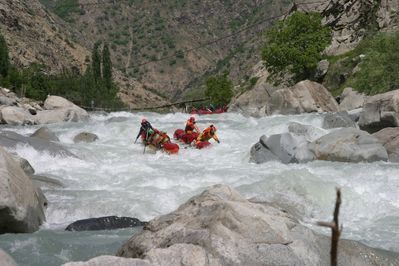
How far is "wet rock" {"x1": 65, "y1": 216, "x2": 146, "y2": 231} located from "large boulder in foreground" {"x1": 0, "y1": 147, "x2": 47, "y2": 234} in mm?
547

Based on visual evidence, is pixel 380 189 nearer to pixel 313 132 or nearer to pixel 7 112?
pixel 313 132

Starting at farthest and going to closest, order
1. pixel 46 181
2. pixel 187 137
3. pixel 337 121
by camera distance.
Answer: pixel 337 121 → pixel 187 137 → pixel 46 181

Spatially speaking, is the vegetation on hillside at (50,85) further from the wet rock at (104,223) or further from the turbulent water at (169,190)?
the wet rock at (104,223)

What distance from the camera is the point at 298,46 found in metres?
40.3

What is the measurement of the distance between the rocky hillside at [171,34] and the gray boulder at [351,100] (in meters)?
78.1

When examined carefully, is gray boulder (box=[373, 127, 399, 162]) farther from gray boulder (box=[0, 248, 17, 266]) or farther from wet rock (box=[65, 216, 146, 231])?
gray boulder (box=[0, 248, 17, 266])

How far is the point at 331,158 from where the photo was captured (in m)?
13.1

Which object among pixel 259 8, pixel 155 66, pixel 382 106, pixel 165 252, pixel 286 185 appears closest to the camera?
pixel 165 252

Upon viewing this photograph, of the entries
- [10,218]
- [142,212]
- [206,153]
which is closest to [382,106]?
[206,153]

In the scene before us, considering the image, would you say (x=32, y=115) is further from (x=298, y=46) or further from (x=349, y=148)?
(x=298, y=46)

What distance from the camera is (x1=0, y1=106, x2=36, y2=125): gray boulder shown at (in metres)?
23.2

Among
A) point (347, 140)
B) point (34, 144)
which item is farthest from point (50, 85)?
point (347, 140)

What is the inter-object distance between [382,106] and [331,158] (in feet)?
10.9

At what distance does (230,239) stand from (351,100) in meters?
23.2
